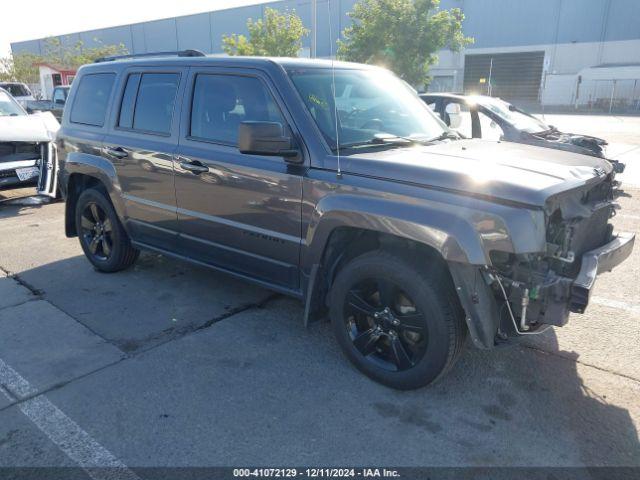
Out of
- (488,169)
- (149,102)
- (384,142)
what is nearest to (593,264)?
(488,169)

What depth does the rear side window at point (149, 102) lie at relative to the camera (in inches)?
163

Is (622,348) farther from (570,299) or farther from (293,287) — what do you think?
(293,287)

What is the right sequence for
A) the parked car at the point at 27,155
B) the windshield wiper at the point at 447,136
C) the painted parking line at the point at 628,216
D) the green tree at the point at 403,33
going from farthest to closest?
1. the green tree at the point at 403,33
2. the parked car at the point at 27,155
3. the painted parking line at the point at 628,216
4. the windshield wiper at the point at 447,136

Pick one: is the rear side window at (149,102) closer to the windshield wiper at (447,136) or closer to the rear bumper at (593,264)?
the windshield wiper at (447,136)

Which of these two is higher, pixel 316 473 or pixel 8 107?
pixel 8 107

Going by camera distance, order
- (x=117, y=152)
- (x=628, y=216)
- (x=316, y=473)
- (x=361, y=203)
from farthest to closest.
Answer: (x=628, y=216), (x=117, y=152), (x=361, y=203), (x=316, y=473)

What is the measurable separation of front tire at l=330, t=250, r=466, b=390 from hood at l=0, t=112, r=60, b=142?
23.0ft

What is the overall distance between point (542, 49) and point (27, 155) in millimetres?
42786

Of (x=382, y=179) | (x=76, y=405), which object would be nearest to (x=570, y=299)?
(x=382, y=179)

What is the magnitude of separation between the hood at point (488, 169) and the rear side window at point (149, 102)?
184 cm

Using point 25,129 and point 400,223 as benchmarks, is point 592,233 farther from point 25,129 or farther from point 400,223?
point 25,129

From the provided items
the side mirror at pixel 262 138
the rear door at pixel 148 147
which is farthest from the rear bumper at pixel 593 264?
the rear door at pixel 148 147

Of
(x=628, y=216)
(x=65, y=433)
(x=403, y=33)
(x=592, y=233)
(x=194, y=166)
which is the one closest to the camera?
(x=65, y=433)

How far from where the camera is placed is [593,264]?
111 inches
